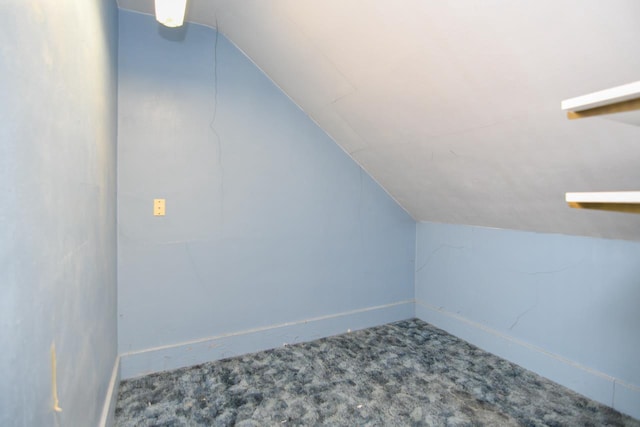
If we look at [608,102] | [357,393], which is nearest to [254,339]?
[357,393]

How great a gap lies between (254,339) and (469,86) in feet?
6.73

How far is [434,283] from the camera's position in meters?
2.94

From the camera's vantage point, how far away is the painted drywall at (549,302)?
178cm

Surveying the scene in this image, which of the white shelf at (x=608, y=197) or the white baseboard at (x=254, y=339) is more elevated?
the white shelf at (x=608, y=197)

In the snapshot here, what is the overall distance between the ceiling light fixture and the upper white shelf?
1477mm

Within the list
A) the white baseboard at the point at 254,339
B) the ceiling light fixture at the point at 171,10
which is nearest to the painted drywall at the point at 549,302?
the white baseboard at the point at 254,339

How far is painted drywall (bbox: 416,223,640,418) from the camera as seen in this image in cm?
178

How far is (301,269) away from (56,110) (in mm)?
1952

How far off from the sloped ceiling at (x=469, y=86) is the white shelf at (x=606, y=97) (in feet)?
1.55

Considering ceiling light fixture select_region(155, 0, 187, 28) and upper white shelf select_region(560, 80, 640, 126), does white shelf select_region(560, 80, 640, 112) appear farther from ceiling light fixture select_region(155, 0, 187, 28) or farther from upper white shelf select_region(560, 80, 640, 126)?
ceiling light fixture select_region(155, 0, 187, 28)

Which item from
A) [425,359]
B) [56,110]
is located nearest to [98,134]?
[56,110]

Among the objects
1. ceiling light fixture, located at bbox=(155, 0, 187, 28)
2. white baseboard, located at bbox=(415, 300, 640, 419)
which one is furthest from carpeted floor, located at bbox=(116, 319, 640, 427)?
ceiling light fixture, located at bbox=(155, 0, 187, 28)

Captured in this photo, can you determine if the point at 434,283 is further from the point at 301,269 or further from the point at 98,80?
the point at 98,80

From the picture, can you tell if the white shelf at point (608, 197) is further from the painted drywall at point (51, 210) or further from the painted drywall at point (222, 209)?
the painted drywall at point (222, 209)
